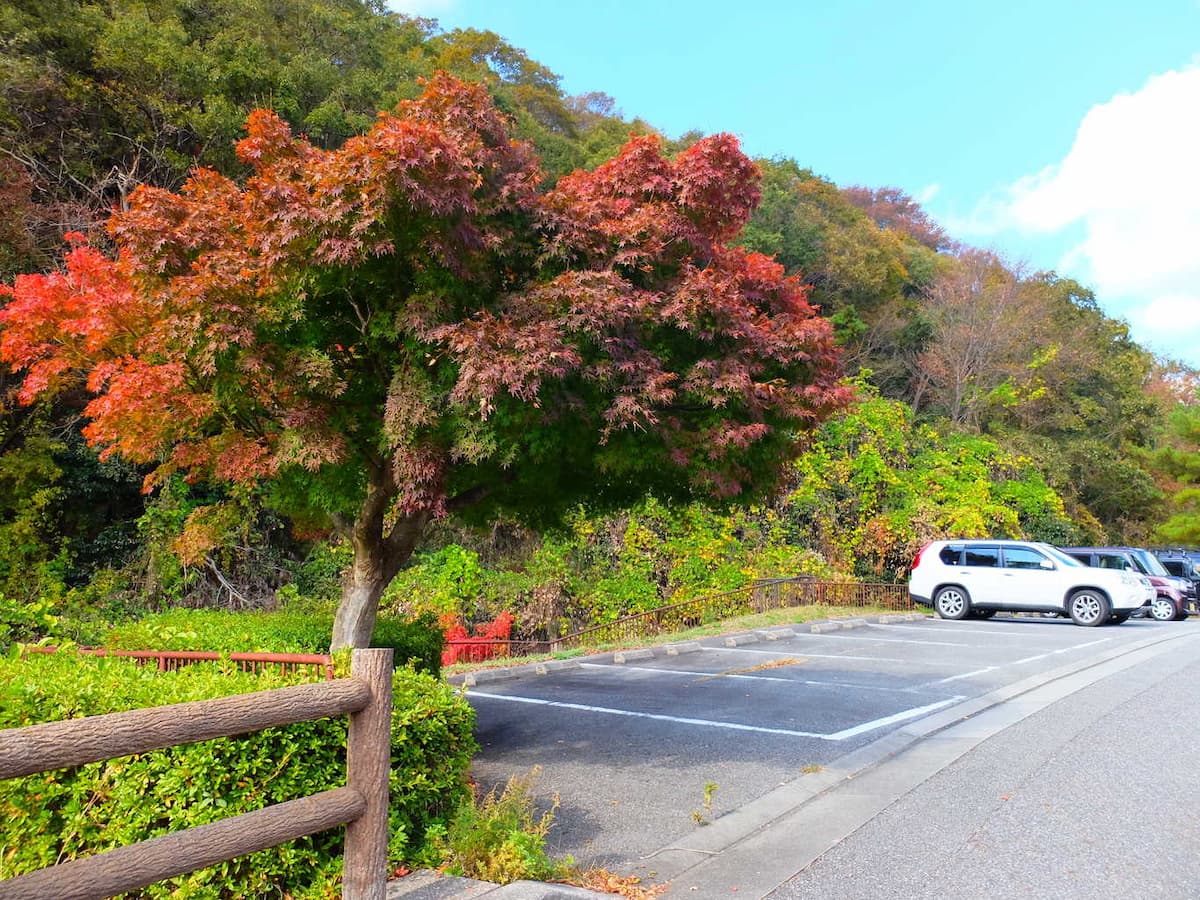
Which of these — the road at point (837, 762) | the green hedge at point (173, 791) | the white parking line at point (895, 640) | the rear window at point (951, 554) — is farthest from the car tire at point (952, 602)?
the green hedge at point (173, 791)

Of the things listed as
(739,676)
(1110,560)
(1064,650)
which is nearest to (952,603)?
(1110,560)

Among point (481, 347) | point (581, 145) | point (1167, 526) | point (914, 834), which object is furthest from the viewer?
point (1167, 526)

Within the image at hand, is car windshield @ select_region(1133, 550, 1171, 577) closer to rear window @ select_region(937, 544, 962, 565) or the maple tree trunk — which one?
rear window @ select_region(937, 544, 962, 565)

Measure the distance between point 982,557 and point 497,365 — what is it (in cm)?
1761

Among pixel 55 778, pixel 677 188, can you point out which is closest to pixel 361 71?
pixel 677 188

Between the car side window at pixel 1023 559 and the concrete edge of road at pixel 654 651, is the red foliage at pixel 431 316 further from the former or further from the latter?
the car side window at pixel 1023 559

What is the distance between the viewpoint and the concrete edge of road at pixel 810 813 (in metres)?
4.26

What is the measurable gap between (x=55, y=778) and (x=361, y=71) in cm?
2139

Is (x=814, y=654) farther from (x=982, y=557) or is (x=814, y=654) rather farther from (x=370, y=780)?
(x=370, y=780)

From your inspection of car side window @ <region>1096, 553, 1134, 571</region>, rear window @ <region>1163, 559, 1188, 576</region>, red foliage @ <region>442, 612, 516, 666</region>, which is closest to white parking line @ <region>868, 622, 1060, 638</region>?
car side window @ <region>1096, 553, 1134, 571</region>

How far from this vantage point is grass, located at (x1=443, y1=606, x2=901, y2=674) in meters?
12.4

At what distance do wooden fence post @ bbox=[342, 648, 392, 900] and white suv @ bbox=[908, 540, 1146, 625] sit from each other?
18885 mm

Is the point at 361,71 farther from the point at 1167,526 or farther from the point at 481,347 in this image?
the point at 1167,526

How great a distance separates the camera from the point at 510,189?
6.14 meters
